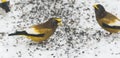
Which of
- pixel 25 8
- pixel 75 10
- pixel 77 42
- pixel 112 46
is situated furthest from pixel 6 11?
pixel 112 46

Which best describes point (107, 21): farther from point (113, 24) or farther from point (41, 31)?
point (41, 31)

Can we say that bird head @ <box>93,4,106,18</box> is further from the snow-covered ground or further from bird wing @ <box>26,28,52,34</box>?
bird wing @ <box>26,28,52,34</box>

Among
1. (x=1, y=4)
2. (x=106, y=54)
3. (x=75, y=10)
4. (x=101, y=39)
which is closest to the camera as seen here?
(x=106, y=54)

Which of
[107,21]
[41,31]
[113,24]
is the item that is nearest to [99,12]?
[107,21]

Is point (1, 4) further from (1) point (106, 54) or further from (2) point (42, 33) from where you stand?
(1) point (106, 54)

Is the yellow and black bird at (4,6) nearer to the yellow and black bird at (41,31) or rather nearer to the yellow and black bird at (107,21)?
the yellow and black bird at (41,31)

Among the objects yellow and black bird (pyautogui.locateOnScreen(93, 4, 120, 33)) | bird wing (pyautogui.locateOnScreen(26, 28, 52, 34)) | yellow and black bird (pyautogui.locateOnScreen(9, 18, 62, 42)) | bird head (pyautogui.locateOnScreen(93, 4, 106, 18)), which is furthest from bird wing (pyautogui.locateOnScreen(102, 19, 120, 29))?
bird wing (pyautogui.locateOnScreen(26, 28, 52, 34))
